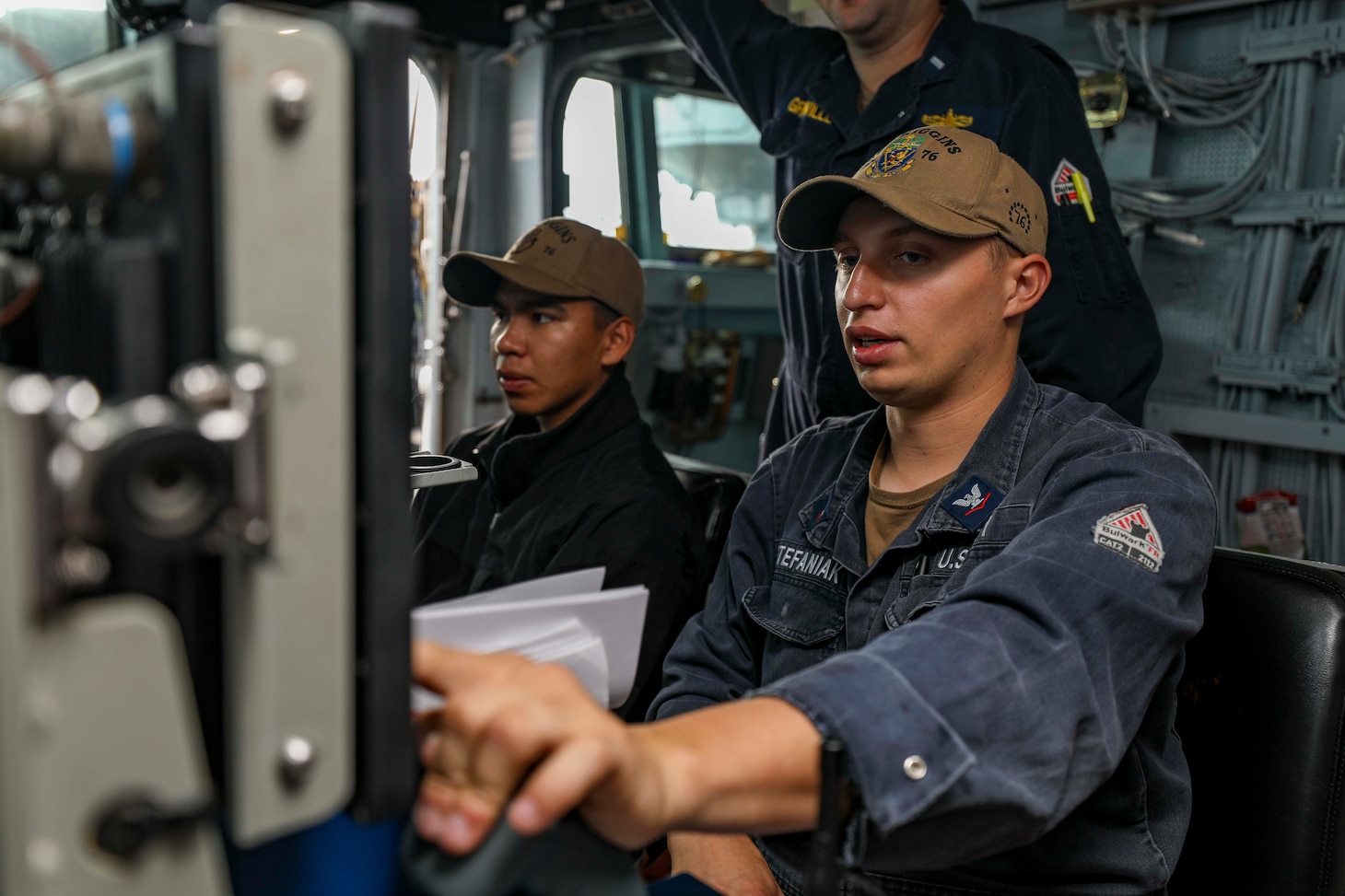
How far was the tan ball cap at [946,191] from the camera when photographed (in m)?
1.45

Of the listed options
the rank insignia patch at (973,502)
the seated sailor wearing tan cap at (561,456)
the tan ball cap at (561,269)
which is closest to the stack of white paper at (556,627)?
the rank insignia patch at (973,502)

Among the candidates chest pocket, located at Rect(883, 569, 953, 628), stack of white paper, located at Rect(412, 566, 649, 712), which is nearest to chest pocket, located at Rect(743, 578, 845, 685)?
chest pocket, located at Rect(883, 569, 953, 628)

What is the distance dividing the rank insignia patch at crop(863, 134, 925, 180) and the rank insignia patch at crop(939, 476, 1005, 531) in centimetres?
42

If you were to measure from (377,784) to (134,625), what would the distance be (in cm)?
16

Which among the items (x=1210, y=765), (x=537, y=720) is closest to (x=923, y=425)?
(x=1210, y=765)

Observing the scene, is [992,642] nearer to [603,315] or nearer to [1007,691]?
[1007,691]

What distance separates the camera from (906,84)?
89.8 inches

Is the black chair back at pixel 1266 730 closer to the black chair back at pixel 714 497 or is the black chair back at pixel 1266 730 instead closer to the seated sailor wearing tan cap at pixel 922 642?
the seated sailor wearing tan cap at pixel 922 642

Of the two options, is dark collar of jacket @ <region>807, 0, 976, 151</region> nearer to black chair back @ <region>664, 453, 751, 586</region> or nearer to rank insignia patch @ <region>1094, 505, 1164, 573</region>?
black chair back @ <region>664, 453, 751, 586</region>

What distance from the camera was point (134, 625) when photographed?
588 mm

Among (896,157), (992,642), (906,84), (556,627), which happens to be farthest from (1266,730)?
(906,84)

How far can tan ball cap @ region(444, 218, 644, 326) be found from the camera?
230 centimetres

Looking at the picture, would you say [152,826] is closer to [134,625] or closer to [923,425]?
[134,625]

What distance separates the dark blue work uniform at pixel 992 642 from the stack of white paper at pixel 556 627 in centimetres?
13
